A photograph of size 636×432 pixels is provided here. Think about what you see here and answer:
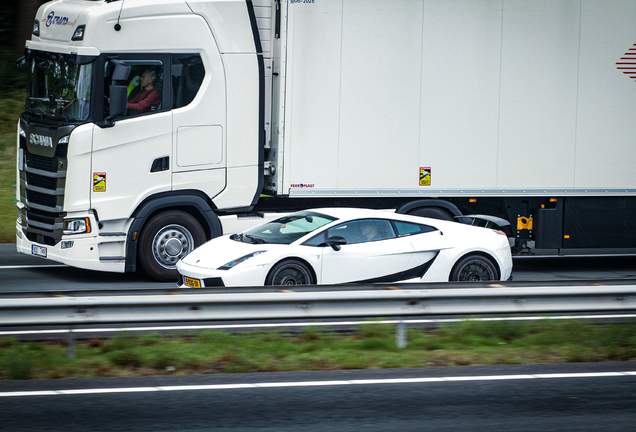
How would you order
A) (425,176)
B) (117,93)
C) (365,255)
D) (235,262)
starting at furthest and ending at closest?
1. (425,176)
2. (117,93)
3. (365,255)
4. (235,262)

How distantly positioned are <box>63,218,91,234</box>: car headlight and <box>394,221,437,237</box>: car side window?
4.20 metres

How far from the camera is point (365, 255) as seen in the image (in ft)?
34.0

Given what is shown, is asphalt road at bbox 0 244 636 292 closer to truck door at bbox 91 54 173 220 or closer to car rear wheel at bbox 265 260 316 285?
truck door at bbox 91 54 173 220

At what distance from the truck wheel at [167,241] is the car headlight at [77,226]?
781mm

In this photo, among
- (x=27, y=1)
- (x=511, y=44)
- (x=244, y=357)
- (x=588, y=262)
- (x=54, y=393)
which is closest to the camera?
(x=54, y=393)

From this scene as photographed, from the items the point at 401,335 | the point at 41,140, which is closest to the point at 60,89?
the point at 41,140

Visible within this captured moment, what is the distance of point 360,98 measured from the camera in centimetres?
1202

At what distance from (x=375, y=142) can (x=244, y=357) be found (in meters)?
5.90

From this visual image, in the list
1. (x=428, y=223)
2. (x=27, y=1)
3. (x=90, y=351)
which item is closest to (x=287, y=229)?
(x=428, y=223)

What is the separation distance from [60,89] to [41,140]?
2.50 feet

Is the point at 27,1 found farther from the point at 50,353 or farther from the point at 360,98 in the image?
the point at 50,353

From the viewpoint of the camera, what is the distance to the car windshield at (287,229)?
10492mm

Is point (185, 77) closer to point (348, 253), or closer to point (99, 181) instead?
point (99, 181)

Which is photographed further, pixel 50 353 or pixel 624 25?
pixel 624 25
